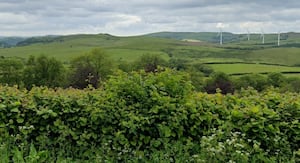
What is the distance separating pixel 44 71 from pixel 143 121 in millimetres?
62607

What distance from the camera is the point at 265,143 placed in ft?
22.2

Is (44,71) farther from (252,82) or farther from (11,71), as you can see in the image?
(252,82)

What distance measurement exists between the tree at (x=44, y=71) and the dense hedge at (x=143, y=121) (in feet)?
184

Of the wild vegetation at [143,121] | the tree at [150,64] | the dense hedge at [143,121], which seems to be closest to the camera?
the wild vegetation at [143,121]

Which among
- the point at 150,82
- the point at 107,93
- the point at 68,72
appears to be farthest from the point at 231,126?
the point at 68,72

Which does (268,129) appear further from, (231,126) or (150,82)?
(150,82)

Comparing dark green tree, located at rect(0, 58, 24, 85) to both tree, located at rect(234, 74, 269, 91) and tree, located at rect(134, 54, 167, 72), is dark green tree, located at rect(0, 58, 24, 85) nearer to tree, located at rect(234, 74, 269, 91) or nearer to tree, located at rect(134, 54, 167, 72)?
tree, located at rect(134, 54, 167, 72)

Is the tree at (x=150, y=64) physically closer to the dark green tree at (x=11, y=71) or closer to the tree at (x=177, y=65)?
the tree at (x=177, y=65)

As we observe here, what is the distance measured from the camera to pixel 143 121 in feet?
22.2

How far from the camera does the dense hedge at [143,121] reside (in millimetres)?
6613

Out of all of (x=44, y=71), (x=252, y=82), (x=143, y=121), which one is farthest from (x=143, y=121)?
(x=44, y=71)

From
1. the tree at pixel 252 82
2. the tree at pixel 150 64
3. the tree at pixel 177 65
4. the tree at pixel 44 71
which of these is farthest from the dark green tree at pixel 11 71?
the tree at pixel 252 82

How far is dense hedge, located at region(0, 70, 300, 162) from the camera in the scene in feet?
21.7

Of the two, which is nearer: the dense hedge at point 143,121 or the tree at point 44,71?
the dense hedge at point 143,121
